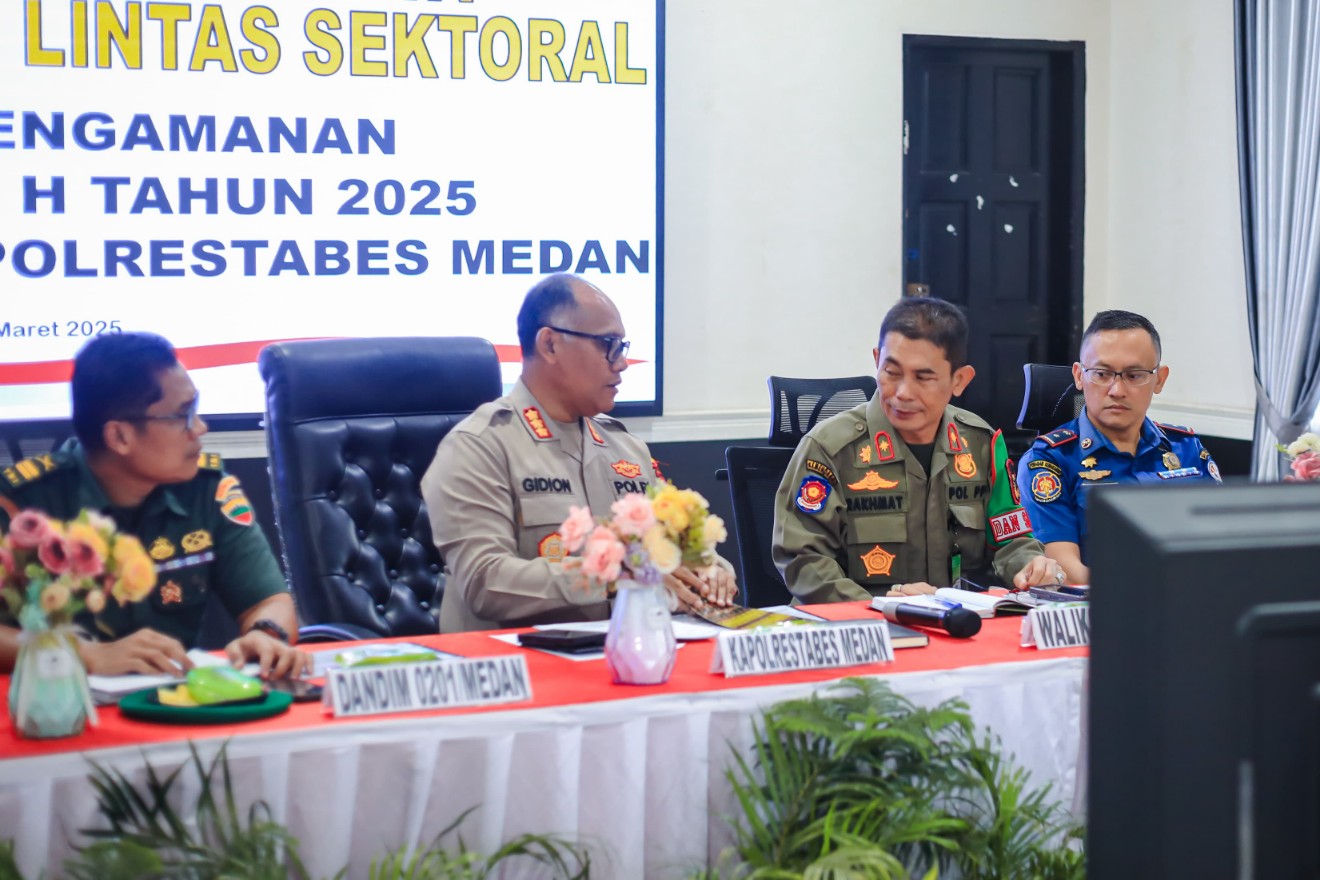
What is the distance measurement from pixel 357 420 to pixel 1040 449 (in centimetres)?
138

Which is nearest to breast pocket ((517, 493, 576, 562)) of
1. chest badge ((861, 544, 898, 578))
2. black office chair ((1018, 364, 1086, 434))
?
chest badge ((861, 544, 898, 578))

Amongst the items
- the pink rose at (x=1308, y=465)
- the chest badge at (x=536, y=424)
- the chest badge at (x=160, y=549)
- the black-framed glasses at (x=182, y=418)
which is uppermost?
the black-framed glasses at (x=182, y=418)

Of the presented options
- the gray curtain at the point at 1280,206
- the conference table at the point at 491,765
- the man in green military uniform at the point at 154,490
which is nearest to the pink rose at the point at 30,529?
the conference table at the point at 491,765

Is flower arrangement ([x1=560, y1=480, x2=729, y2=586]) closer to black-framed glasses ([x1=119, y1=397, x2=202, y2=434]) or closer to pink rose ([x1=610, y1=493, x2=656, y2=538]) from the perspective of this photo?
pink rose ([x1=610, y1=493, x2=656, y2=538])

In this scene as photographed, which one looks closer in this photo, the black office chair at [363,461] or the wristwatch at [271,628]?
the wristwatch at [271,628]

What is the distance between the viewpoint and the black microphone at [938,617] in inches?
81.4

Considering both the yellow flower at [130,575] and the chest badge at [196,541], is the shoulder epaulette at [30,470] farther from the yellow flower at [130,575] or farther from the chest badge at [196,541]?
the yellow flower at [130,575]

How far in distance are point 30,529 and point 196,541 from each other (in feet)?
2.13

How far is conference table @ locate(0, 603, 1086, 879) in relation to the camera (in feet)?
4.77

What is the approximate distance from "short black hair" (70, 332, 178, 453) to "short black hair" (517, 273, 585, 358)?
2.19 feet

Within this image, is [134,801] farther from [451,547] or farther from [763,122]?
[763,122]

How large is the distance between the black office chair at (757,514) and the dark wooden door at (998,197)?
99.3 inches

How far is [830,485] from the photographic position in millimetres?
2668

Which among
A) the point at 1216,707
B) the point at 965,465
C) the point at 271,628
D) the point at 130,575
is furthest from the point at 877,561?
the point at 1216,707
